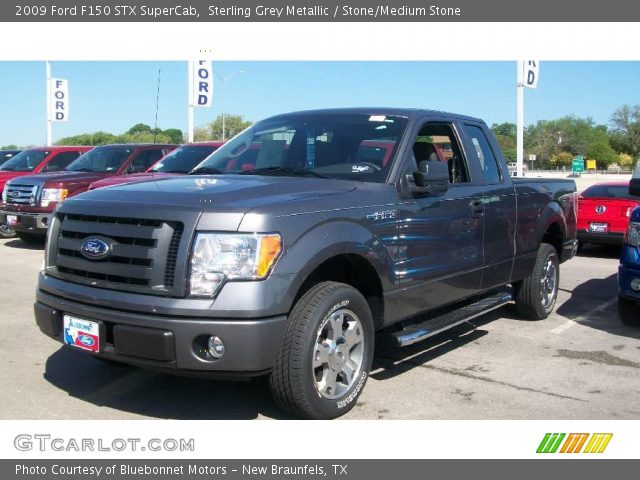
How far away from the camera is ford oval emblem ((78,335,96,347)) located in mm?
3687

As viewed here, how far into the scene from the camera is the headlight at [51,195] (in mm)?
11367

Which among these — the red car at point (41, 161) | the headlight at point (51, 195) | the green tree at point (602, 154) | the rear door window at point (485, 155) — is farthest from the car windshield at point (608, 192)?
the green tree at point (602, 154)

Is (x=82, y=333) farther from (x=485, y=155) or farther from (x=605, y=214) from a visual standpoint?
(x=605, y=214)

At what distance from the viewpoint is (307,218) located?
3.78 m

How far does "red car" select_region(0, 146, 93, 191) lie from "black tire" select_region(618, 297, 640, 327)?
12092 millimetres

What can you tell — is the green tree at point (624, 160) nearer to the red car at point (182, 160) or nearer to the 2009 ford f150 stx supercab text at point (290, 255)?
the red car at point (182, 160)

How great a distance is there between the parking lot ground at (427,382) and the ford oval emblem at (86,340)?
577mm

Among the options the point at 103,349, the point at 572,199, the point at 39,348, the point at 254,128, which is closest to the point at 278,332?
the point at 103,349

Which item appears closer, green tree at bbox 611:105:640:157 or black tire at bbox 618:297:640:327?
black tire at bbox 618:297:640:327

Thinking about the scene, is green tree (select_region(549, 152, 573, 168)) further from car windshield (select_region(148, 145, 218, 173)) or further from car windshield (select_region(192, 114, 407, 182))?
car windshield (select_region(192, 114, 407, 182))

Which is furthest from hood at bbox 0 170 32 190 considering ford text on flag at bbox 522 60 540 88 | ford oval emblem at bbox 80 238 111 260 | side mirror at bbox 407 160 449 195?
ford text on flag at bbox 522 60 540 88

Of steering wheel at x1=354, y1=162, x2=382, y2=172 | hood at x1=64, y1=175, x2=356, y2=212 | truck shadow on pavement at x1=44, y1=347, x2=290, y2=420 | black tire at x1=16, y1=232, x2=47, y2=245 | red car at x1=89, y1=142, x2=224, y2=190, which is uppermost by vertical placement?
red car at x1=89, y1=142, x2=224, y2=190

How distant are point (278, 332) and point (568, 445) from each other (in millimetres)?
1830

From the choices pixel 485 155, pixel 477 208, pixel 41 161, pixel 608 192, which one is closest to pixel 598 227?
pixel 608 192
